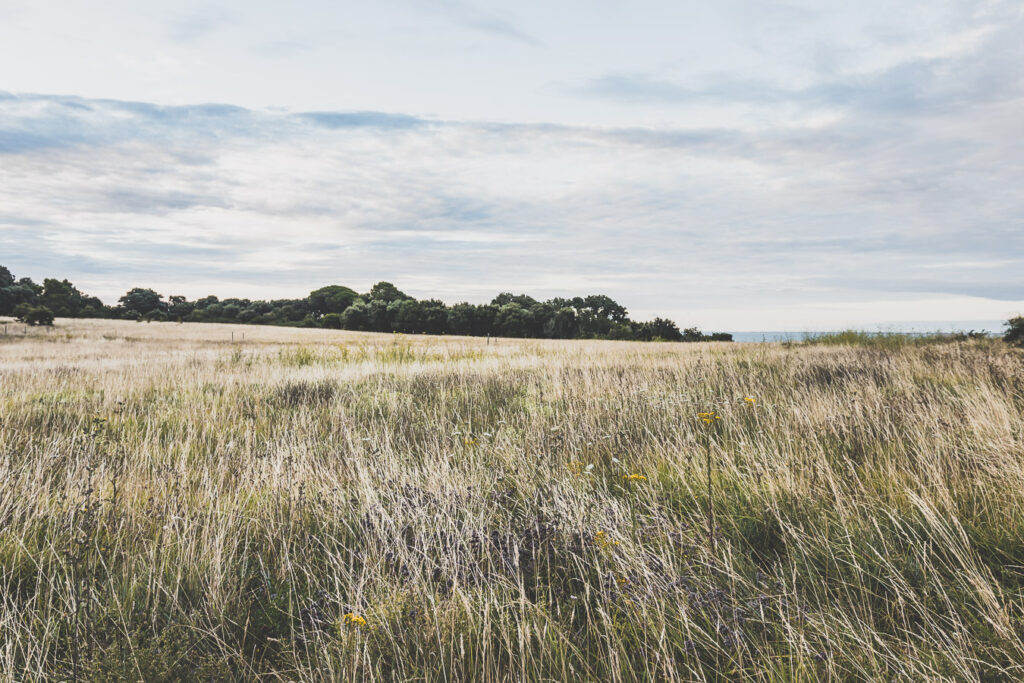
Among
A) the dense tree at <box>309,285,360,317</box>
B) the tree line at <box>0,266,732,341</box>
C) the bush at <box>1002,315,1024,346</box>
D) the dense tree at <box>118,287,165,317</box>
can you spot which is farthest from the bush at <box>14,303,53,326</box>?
the bush at <box>1002,315,1024,346</box>

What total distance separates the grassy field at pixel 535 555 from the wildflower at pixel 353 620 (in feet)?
0.06

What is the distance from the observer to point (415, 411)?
7.14m

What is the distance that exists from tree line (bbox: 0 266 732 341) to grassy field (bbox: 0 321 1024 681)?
2185 inches

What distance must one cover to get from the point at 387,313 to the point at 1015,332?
6733 cm

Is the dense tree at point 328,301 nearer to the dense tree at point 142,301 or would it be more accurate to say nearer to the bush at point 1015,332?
the dense tree at point 142,301

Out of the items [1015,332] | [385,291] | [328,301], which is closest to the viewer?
[1015,332]

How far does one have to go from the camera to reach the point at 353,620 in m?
2.10

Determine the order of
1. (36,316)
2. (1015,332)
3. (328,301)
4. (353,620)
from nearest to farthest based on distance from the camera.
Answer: (353,620)
(1015,332)
(36,316)
(328,301)

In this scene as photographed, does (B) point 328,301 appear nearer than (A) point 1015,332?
No

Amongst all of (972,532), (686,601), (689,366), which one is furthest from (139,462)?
(689,366)

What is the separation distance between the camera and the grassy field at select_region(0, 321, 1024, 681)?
201 centimetres

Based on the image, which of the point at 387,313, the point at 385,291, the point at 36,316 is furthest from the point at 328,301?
the point at 36,316

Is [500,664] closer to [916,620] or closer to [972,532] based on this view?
[916,620]

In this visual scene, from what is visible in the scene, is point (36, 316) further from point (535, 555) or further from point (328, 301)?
point (535, 555)
